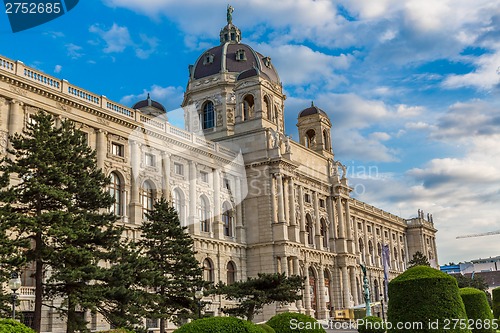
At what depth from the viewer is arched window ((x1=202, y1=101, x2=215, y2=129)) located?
65.2 meters

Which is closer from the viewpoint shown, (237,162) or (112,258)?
(112,258)

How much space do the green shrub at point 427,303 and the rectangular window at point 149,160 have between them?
30081 mm

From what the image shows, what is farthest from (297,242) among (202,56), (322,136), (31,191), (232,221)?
(31,191)

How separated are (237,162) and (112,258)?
3088cm

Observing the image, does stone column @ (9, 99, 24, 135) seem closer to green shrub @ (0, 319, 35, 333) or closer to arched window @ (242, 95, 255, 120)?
green shrub @ (0, 319, 35, 333)

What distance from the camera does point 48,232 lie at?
79.3ft

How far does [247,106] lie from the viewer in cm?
6419

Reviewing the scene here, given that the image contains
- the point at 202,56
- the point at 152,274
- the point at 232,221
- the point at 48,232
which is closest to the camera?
the point at 48,232

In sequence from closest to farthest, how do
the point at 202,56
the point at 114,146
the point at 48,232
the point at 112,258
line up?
the point at 48,232, the point at 112,258, the point at 114,146, the point at 202,56

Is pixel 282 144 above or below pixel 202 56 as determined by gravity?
below

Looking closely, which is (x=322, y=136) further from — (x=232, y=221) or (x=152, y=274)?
(x=152, y=274)

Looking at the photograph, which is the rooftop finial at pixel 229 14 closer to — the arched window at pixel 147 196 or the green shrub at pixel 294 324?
the arched window at pixel 147 196

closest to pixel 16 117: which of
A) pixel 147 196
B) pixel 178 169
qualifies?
pixel 147 196

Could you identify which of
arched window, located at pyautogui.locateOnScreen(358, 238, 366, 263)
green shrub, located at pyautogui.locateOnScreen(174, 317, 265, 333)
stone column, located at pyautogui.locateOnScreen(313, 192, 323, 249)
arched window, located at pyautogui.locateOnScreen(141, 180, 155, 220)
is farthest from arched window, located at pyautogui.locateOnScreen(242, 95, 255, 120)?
green shrub, located at pyautogui.locateOnScreen(174, 317, 265, 333)
